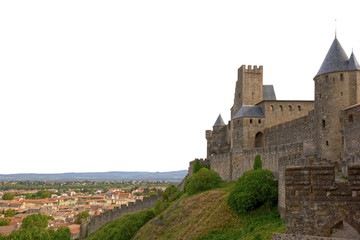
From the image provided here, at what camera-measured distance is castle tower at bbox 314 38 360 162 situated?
95.0 feet

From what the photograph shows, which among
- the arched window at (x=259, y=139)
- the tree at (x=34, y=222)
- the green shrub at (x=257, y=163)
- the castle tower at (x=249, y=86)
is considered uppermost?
the castle tower at (x=249, y=86)

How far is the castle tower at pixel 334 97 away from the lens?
29.0 meters

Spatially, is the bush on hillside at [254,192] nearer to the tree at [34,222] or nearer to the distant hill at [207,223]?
the distant hill at [207,223]

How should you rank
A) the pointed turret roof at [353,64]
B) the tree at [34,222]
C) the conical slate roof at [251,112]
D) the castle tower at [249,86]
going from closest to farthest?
the pointed turret roof at [353,64] < the conical slate roof at [251,112] < the castle tower at [249,86] < the tree at [34,222]

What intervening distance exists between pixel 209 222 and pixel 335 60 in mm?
15004

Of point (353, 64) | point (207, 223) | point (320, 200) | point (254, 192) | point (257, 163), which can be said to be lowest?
point (207, 223)

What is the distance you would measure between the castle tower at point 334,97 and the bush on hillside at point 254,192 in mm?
4359

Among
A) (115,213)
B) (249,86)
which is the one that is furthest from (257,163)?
(115,213)

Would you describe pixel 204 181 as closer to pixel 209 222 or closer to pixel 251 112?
pixel 251 112

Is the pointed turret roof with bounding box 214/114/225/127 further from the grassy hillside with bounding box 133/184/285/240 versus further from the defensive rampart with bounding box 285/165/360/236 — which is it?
the defensive rampart with bounding box 285/165/360/236

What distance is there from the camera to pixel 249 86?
5128 cm

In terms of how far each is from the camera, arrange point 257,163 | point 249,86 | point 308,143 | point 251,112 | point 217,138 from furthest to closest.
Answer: point 217,138 → point 249,86 → point 251,112 → point 257,163 → point 308,143

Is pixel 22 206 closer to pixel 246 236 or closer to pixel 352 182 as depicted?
pixel 246 236

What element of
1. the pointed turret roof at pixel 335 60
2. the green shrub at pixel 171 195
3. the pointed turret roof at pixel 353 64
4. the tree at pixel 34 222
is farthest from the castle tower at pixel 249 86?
the tree at pixel 34 222
